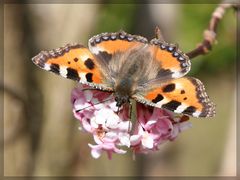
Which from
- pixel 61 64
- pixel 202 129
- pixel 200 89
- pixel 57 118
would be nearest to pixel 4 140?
pixel 57 118

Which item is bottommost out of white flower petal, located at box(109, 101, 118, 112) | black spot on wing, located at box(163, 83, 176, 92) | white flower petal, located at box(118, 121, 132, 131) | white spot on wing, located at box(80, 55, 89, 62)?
white flower petal, located at box(118, 121, 132, 131)

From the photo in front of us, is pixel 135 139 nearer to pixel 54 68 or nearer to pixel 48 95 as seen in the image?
pixel 54 68

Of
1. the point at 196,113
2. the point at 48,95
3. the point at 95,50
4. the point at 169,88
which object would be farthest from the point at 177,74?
the point at 48,95

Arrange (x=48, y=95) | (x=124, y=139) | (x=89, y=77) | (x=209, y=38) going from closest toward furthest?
(x=124, y=139) → (x=89, y=77) → (x=209, y=38) → (x=48, y=95)

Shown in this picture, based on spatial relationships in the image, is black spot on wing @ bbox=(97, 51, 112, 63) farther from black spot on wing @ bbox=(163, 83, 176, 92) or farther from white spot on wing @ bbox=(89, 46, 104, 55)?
black spot on wing @ bbox=(163, 83, 176, 92)

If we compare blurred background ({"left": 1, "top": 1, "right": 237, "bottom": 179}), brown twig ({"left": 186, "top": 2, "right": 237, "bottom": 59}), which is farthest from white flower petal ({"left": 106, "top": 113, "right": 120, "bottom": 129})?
blurred background ({"left": 1, "top": 1, "right": 237, "bottom": 179})

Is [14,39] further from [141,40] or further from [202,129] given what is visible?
[202,129]

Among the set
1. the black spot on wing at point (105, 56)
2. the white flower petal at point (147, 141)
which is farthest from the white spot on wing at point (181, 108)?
the black spot on wing at point (105, 56)
